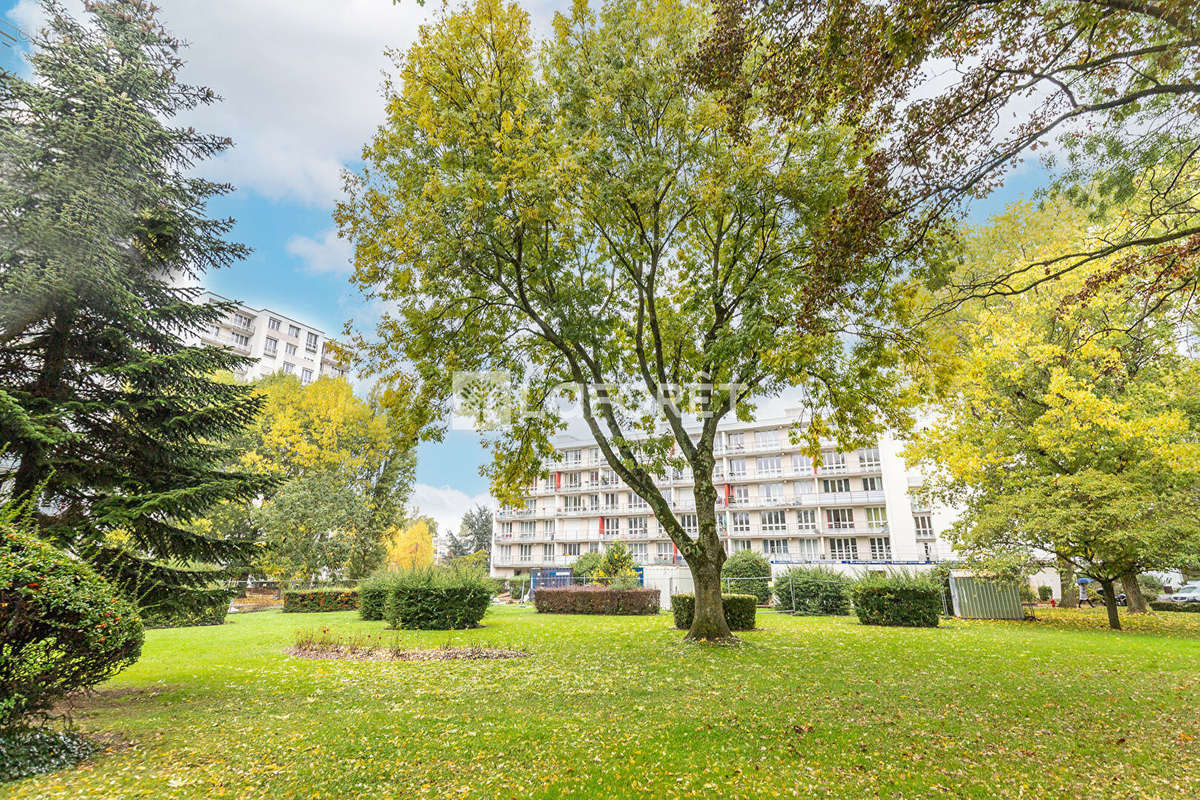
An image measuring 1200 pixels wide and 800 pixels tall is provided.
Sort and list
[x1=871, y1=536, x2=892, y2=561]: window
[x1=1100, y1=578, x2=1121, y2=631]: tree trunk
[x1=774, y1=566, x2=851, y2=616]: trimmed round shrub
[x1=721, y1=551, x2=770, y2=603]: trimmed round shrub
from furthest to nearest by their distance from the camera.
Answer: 1. [x1=871, y1=536, x2=892, y2=561]: window
2. [x1=721, y1=551, x2=770, y2=603]: trimmed round shrub
3. [x1=774, y1=566, x2=851, y2=616]: trimmed round shrub
4. [x1=1100, y1=578, x2=1121, y2=631]: tree trunk

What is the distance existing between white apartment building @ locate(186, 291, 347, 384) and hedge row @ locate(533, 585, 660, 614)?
4902 cm

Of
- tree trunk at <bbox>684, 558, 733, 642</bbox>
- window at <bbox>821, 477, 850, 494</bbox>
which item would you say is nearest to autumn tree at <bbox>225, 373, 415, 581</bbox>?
tree trunk at <bbox>684, 558, 733, 642</bbox>

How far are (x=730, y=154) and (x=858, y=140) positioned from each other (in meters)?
5.45

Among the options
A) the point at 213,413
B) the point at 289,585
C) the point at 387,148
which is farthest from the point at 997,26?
the point at 289,585

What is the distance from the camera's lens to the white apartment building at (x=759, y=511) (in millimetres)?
41156

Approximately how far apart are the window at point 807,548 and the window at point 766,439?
30.9 ft

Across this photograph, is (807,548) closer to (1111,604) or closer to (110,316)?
(1111,604)

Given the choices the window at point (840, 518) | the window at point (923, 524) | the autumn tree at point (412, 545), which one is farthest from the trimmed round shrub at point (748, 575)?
the autumn tree at point (412, 545)

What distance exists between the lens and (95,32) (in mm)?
9430

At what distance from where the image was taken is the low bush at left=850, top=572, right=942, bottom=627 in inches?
658

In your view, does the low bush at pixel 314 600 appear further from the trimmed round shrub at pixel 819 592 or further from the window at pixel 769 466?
the window at pixel 769 466

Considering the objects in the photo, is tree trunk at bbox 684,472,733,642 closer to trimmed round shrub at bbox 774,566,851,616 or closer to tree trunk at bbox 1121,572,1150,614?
trimmed round shrub at bbox 774,566,851,616

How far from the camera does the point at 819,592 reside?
21516 millimetres

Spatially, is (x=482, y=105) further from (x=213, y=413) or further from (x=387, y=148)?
(x=213, y=413)
